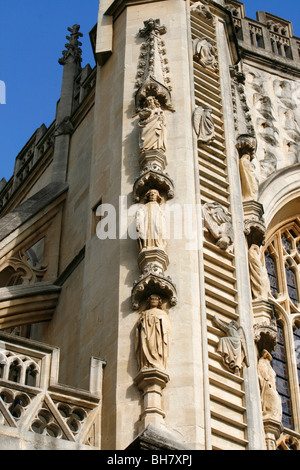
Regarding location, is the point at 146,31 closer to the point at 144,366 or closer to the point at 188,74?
the point at 188,74

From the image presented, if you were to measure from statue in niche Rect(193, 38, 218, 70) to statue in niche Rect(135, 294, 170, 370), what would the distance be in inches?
221

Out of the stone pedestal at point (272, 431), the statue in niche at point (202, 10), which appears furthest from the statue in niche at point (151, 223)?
the statue in niche at point (202, 10)

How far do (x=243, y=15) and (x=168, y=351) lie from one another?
13005mm

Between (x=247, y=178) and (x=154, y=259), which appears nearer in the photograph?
(x=154, y=259)

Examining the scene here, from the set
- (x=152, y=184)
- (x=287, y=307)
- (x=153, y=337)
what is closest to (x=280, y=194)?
(x=287, y=307)

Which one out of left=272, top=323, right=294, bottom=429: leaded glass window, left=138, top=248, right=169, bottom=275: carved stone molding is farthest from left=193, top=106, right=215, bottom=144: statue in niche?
left=272, top=323, right=294, bottom=429: leaded glass window

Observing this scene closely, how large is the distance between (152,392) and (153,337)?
2.39 feet

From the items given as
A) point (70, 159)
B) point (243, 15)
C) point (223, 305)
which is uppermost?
point (243, 15)

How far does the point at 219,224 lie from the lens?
13.2 meters

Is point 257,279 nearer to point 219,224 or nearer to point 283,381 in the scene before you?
point 219,224

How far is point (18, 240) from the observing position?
1597 cm

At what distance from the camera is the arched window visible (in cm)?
1568

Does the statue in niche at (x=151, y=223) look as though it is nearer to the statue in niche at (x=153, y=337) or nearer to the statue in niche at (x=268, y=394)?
the statue in niche at (x=153, y=337)

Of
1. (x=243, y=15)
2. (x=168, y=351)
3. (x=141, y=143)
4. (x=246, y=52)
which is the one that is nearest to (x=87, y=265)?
(x=141, y=143)
